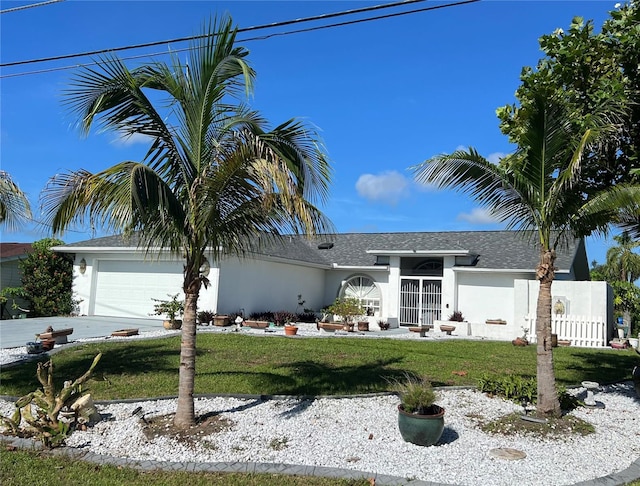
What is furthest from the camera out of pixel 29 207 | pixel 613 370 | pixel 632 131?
pixel 613 370

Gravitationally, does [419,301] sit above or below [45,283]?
below

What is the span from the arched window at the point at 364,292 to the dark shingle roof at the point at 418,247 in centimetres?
99

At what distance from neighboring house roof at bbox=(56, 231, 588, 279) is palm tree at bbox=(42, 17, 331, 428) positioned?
1278cm

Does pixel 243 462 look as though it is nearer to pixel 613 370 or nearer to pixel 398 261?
pixel 613 370

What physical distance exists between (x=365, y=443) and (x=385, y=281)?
18.6m

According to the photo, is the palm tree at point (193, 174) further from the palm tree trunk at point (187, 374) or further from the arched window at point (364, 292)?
the arched window at point (364, 292)

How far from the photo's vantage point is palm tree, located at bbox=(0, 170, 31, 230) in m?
9.35

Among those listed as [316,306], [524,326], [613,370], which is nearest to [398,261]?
[316,306]

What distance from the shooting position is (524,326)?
1906cm

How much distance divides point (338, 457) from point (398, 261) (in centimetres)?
1866

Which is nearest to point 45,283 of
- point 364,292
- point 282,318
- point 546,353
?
point 282,318

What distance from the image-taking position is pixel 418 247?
23641mm

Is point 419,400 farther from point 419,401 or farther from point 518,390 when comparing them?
point 518,390

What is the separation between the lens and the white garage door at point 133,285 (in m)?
20.1
